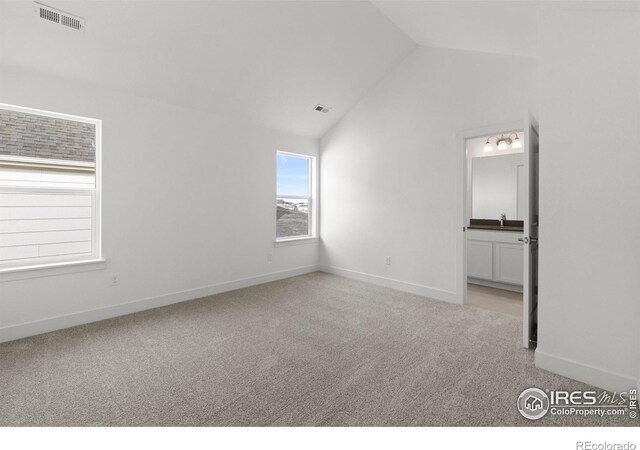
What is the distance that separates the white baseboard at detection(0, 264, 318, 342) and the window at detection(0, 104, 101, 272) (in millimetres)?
533

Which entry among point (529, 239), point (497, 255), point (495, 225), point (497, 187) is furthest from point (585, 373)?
point (497, 187)

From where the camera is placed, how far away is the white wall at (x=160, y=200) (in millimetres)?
2959

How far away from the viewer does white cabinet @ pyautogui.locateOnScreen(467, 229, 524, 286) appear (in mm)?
4312

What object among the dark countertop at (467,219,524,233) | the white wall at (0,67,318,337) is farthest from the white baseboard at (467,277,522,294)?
the white wall at (0,67,318,337)

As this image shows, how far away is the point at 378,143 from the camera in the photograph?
15.1ft

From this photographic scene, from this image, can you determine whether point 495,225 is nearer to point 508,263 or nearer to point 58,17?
point 508,263

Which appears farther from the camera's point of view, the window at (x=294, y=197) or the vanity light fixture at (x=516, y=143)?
the window at (x=294, y=197)

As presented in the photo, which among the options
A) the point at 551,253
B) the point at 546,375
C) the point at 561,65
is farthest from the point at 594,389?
the point at 561,65

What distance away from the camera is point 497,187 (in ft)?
16.4

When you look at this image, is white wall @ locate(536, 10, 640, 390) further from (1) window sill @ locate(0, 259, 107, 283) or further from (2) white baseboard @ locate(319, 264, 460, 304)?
(1) window sill @ locate(0, 259, 107, 283)

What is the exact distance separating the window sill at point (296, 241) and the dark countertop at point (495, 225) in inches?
97.4

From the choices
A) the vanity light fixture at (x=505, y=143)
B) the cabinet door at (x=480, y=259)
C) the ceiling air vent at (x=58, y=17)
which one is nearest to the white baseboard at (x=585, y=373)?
the cabinet door at (x=480, y=259)

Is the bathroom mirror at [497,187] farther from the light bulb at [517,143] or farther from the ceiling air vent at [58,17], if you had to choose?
the ceiling air vent at [58,17]

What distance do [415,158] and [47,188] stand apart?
4.03 m
